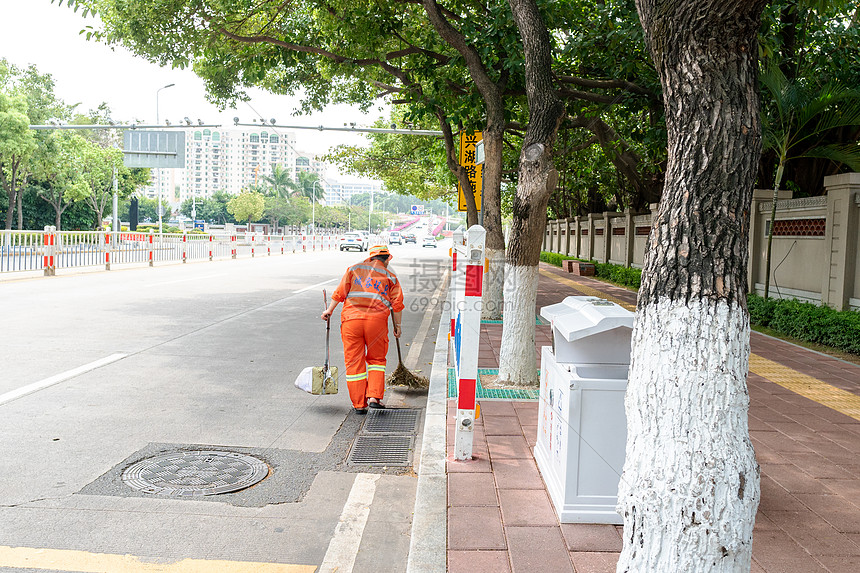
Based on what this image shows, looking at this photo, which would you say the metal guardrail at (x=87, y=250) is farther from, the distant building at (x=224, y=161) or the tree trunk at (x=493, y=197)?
the distant building at (x=224, y=161)

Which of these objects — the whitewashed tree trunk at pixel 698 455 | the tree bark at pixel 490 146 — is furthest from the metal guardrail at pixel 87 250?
the whitewashed tree trunk at pixel 698 455

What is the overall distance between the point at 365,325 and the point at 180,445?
1829mm

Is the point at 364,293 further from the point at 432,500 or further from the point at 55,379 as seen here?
the point at 55,379

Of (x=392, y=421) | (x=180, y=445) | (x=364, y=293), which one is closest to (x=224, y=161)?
(x=364, y=293)

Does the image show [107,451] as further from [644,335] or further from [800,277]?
[800,277]

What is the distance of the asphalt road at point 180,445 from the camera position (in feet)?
12.3

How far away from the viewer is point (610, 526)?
3.89 metres

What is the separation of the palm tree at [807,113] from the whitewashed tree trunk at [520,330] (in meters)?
5.70

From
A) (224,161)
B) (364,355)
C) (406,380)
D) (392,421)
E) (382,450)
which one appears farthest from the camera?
(224,161)

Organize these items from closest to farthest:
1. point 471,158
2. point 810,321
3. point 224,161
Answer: point 810,321 < point 471,158 < point 224,161

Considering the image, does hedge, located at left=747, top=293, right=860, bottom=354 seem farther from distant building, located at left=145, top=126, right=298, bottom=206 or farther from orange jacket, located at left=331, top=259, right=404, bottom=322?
distant building, located at left=145, top=126, right=298, bottom=206

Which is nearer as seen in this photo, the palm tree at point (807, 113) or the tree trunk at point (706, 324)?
the tree trunk at point (706, 324)

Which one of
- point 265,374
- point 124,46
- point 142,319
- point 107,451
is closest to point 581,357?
point 107,451

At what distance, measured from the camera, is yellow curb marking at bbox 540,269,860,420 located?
6.75 metres
